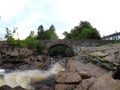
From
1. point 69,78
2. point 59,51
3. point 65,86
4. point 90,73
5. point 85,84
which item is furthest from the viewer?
point 59,51

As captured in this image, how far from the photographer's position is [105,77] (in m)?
18.2

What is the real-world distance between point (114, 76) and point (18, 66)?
20762mm

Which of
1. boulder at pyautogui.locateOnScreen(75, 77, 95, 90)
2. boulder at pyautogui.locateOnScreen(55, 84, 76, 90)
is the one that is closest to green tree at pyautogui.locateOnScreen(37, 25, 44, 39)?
boulder at pyautogui.locateOnScreen(55, 84, 76, 90)

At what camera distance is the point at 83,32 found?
71.8m

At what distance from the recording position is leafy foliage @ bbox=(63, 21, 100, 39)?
70125 millimetres

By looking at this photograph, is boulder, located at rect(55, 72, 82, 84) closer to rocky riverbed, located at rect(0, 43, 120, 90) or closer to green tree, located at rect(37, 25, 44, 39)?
rocky riverbed, located at rect(0, 43, 120, 90)

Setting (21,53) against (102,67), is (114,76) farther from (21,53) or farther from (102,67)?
(21,53)

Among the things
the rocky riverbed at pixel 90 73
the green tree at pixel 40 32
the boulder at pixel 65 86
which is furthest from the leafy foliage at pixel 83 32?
the boulder at pixel 65 86

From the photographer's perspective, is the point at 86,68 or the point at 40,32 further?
the point at 40,32

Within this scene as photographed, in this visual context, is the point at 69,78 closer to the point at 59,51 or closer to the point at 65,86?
the point at 65,86

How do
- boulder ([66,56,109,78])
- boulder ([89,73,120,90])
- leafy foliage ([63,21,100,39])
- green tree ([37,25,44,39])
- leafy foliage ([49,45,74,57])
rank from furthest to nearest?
1. green tree ([37,25,44,39])
2. leafy foliage ([49,45,74,57])
3. leafy foliage ([63,21,100,39])
4. boulder ([66,56,109,78])
5. boulder ([89,73,120,90])

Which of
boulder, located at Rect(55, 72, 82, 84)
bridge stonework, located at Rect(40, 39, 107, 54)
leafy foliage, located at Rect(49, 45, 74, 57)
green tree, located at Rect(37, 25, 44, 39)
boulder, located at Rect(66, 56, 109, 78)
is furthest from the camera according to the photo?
green tree, located at Rect(37, 25, 44, 39)

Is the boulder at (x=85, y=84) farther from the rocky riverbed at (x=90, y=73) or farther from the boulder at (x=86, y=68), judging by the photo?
the boulder at (x=86, y=68)

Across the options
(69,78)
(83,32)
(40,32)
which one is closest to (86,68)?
(69,78)
